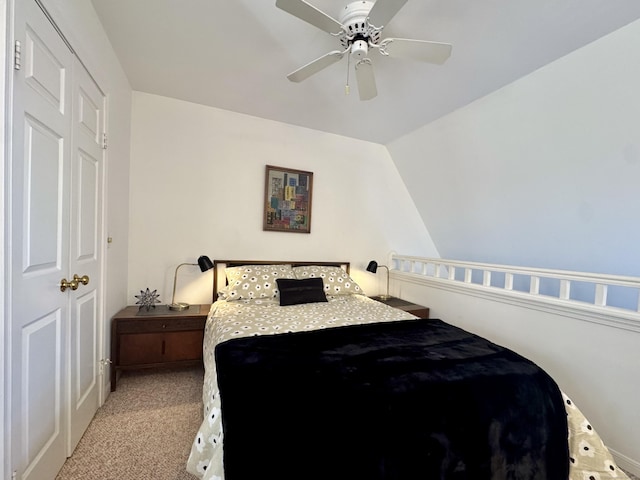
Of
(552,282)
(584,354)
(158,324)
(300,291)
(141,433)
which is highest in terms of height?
(552,282)

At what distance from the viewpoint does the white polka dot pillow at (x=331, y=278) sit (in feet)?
9.71

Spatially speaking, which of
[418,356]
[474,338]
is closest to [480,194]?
[474,338]

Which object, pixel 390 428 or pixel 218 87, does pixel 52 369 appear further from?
pixel 218 87

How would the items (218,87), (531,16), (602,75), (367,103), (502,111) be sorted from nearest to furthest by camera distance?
1. (531,16)
2. (602,75)
3. (502,111)
4. (218,87)
5. (367,103)

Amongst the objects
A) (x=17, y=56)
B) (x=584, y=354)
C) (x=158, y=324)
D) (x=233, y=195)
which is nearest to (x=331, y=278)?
(x=233, y=195)

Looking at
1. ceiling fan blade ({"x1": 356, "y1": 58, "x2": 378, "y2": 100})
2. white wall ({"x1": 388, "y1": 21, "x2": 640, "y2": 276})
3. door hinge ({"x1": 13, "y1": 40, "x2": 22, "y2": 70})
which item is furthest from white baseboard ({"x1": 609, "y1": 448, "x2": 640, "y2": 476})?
door hinge ({"x1": 13, "y1": 40, "x2": 22, "y2": 70})

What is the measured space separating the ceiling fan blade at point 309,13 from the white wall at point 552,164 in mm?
1594

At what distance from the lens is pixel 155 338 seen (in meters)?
2.36

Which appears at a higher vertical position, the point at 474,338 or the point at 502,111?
the point at 502,111

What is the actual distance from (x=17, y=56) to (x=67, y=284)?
3.26 feet

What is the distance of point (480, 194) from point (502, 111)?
86cm

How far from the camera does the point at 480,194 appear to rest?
9.72ft

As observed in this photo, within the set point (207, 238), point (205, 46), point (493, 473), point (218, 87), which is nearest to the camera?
point (493, 473)

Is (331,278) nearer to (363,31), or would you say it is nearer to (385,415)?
(385,415)
